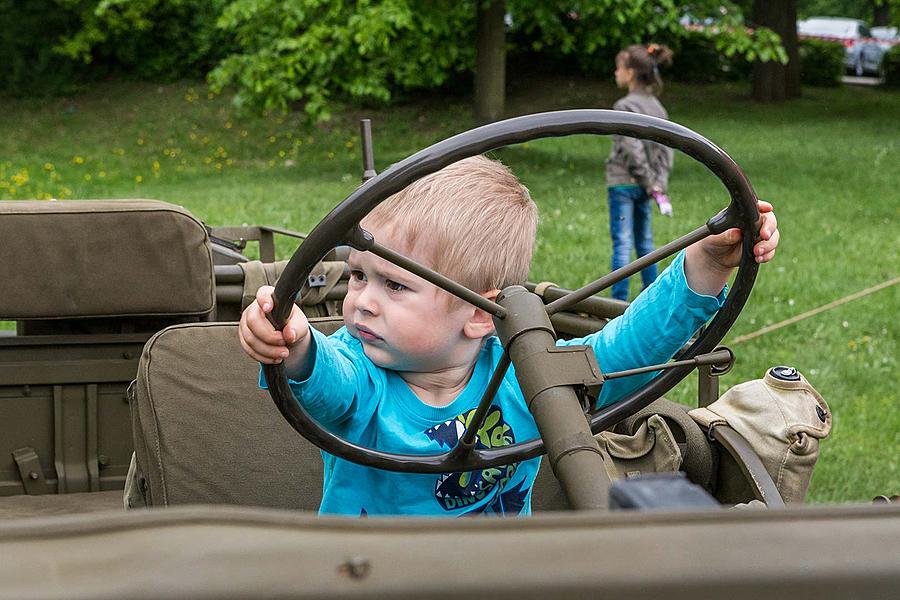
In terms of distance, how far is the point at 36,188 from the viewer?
12.2 metres

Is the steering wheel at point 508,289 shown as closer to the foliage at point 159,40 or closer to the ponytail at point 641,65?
the ponytail at point 641,65

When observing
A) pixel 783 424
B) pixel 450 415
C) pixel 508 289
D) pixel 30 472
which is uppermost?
pixel 508 289

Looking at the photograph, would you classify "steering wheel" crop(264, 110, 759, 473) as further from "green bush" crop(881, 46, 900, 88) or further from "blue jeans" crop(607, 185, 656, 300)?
"green bush" crop(881, 46, 900, 88)

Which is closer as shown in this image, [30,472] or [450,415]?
[450,415]

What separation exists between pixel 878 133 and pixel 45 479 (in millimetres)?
15320

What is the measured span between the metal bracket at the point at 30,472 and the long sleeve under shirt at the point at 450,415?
118cm

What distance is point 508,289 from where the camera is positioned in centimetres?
151

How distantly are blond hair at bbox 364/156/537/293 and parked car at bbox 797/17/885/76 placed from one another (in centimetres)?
2685

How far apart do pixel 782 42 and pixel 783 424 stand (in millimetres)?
18576

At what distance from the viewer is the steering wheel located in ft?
4.42

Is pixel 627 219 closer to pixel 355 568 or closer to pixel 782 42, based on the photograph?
pixel 355 568

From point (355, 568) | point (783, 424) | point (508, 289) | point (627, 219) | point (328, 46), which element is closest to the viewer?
point (355, 568)

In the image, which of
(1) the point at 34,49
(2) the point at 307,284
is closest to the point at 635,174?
(2) the point at 307,284

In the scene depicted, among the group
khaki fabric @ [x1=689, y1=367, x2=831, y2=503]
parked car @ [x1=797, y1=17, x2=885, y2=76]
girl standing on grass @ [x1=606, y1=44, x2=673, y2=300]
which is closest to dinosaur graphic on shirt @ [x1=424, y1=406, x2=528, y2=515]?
khaki fabric @ [x1=689, y1=367, x2=831, y2=503]
